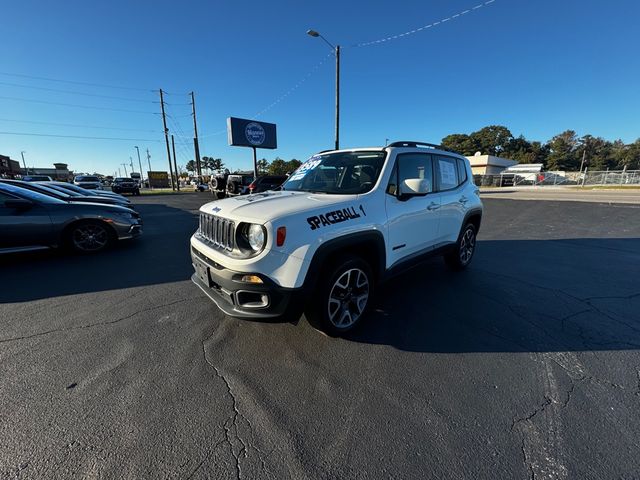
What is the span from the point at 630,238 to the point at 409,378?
894cm

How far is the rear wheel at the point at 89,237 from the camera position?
5684 mm

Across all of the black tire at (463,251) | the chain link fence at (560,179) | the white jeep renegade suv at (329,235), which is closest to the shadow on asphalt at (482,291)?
the black tire at (463,251)

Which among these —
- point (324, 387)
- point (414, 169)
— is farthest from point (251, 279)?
point (414, 169)

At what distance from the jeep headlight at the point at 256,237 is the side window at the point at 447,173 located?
277 centimetres

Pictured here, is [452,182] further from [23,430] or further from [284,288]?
[23,430]

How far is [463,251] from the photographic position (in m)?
4.89

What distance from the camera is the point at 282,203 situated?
268 cm

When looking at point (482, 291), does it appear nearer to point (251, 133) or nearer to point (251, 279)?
point (251, 279)

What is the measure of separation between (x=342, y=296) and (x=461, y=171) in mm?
3239

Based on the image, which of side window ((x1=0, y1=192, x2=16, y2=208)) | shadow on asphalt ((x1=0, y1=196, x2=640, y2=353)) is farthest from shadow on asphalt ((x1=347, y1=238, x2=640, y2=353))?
side window ((x1=0, y1=192, x2=16, y2=208))

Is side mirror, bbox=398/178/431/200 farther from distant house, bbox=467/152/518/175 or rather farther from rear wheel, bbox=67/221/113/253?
distant house, bbox=467/152/518/175

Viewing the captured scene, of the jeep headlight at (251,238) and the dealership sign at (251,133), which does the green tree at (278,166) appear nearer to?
the dealership sign at (251,133)

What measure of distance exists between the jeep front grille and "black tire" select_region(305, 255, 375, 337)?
90 cm

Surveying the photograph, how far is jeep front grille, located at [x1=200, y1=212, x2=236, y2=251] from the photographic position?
102 inches
